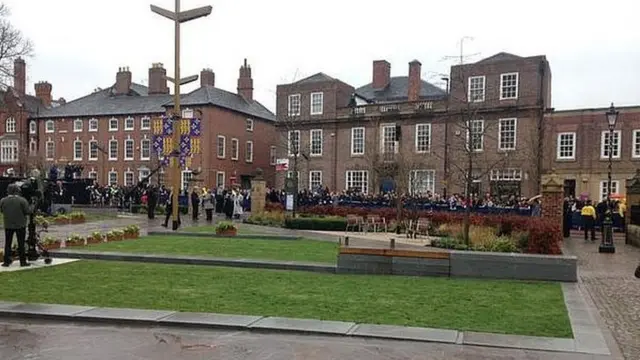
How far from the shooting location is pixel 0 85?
3831 cm

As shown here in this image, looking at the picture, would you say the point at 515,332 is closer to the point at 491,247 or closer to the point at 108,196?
the point at 491,247

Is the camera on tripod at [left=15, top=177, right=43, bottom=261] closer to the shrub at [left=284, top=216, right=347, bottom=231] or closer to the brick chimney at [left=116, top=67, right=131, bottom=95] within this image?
the shrub at [left=284, top=216, right=347, bottom=231]

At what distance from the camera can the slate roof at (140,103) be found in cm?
5731

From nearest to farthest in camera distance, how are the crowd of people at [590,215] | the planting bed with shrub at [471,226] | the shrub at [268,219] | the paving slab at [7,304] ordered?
1. the paving slab at [7,304]
2. the planting bed with shrub at [471,226]
3. the crowd of people at [590,215]
4. the shrub at [268,219]

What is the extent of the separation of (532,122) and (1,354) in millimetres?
43106

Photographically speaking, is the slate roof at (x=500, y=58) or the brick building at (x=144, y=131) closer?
the slate roof at (x=500, y=58)

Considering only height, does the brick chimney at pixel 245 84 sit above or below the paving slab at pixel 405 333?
above

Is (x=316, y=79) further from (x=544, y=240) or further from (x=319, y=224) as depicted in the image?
(x=544, y=240)

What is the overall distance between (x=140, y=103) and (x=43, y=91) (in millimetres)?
19256

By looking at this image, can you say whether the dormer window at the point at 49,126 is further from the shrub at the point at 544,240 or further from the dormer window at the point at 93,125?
the shrub at the point at 544,240

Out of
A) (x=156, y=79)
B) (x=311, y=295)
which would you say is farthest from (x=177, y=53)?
(x=156, y=79)

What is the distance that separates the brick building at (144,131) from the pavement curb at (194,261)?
40.3 m

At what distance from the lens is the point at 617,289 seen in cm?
1192

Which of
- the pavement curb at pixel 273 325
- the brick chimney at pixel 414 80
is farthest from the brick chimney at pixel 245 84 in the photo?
the pavement curb at pixel 273 325
